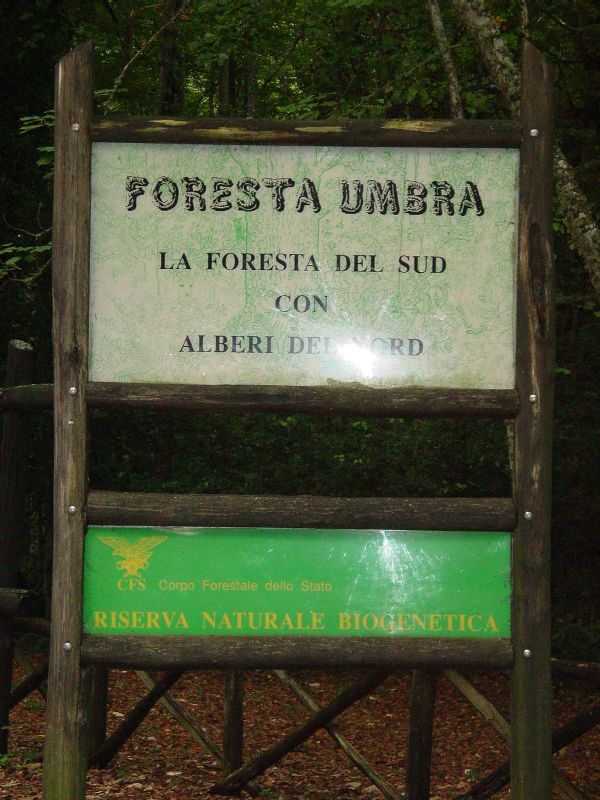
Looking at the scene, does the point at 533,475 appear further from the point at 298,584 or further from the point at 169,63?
the point at 169,63

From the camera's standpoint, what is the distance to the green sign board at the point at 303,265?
12.9 ft

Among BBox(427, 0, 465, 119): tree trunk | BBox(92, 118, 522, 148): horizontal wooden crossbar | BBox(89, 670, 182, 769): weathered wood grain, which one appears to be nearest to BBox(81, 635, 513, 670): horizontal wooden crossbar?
BBox(92, 118, 522, 148): horizontal wooden crossbar

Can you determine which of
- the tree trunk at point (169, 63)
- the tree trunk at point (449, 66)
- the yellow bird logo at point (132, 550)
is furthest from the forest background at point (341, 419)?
the yellow bird logo at point (132, 550)

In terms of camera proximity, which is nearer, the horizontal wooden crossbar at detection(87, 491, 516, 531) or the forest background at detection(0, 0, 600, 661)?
the horizontal wooden crossbar at detection(87, 491, 516, 531)

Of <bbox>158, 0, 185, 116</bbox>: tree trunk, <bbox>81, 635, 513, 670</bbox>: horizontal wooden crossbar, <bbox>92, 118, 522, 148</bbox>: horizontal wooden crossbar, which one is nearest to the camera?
<bbox>81, 635, 513, 670</bbox>: horizontal wooden crossbar

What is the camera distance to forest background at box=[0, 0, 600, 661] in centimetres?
937

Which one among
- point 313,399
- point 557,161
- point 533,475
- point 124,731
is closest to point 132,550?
point 313,399

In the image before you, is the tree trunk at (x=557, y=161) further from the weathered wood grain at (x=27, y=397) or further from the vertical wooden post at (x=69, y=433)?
the vertical wooden post at (x=69, y=433)

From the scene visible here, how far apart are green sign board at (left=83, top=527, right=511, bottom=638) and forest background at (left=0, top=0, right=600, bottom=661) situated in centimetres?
553

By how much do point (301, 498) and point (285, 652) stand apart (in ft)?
1.80

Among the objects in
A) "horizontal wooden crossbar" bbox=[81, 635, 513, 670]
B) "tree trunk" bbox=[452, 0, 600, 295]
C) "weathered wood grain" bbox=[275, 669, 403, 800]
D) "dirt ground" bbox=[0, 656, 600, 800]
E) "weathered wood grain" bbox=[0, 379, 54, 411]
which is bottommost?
"dirt ground" bbox=[0, 656, 600, 800]

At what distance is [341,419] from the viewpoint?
10898 mm

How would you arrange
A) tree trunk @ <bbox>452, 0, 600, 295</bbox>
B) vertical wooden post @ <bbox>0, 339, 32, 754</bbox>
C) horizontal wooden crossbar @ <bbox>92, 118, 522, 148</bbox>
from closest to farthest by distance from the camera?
1. horizontal wooden crossbar @ <bbox>92, 118, 522, 148</bbox>
2. vertical wooden post @ <bbox>0, 339, 32, 754</bbox>
3. tree trunk @ <bbox>452, 0, 600, 295</bbox>

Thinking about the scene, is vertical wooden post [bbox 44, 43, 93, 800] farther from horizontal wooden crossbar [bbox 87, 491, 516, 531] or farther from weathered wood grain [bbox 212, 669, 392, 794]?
weathered wood grain [bbox 212, 669, 392, 794]
